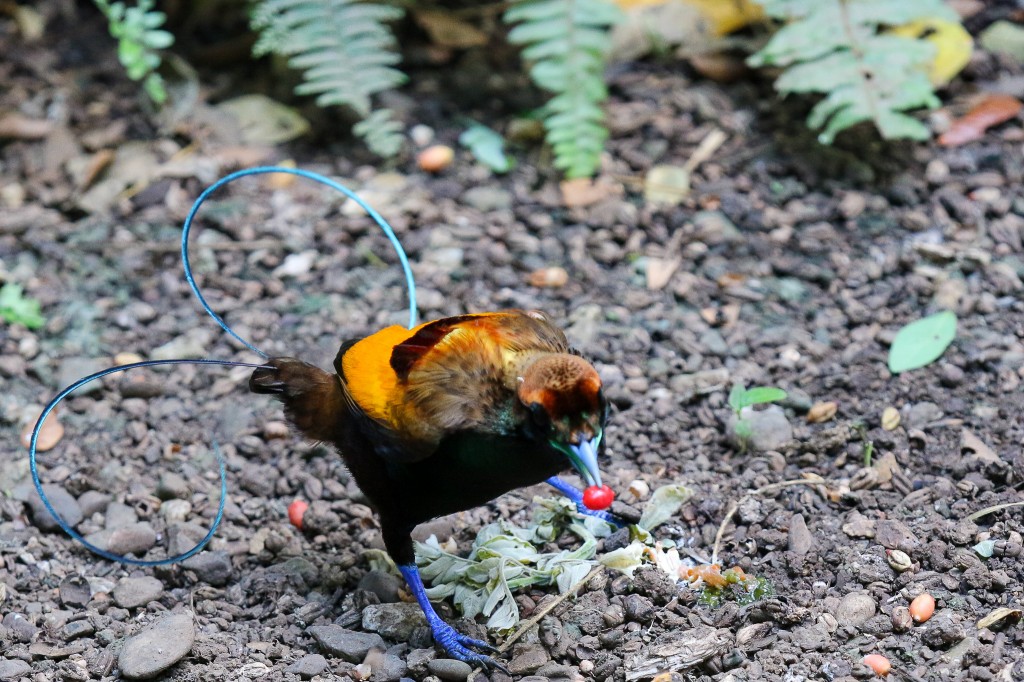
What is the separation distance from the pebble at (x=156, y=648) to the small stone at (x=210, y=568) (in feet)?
0.94

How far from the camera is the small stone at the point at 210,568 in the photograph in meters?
3.62

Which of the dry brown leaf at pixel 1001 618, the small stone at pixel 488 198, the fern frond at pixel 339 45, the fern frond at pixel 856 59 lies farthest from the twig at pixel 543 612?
the fern frond at pixel 339 45

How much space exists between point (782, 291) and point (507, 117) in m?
1.77

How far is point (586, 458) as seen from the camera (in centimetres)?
280

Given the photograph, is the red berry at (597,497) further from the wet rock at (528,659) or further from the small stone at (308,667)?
the small stone at (308,667)

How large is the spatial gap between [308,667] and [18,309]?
222 centimetres

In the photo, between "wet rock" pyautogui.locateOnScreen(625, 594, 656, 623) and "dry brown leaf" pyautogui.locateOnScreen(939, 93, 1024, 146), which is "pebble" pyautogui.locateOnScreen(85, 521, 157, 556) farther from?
"dry brown leaf" pyautogui.locateOnScreen(939, 93, 1024, 146)

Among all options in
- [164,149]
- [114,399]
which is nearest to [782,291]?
[114,399]

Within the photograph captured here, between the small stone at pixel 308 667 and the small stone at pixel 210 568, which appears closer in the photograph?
the small stone at pixel 308 667

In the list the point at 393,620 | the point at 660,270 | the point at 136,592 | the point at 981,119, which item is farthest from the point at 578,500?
the point at 981,119

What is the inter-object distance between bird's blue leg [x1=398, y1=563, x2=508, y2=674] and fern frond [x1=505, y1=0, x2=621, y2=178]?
2196mm

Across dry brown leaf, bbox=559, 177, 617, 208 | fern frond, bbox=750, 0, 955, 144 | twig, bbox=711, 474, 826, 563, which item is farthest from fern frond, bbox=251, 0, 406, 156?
twig, bbox=711, 474, 826, 563

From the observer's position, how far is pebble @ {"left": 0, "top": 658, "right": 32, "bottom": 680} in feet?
10.4

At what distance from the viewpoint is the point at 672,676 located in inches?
121
